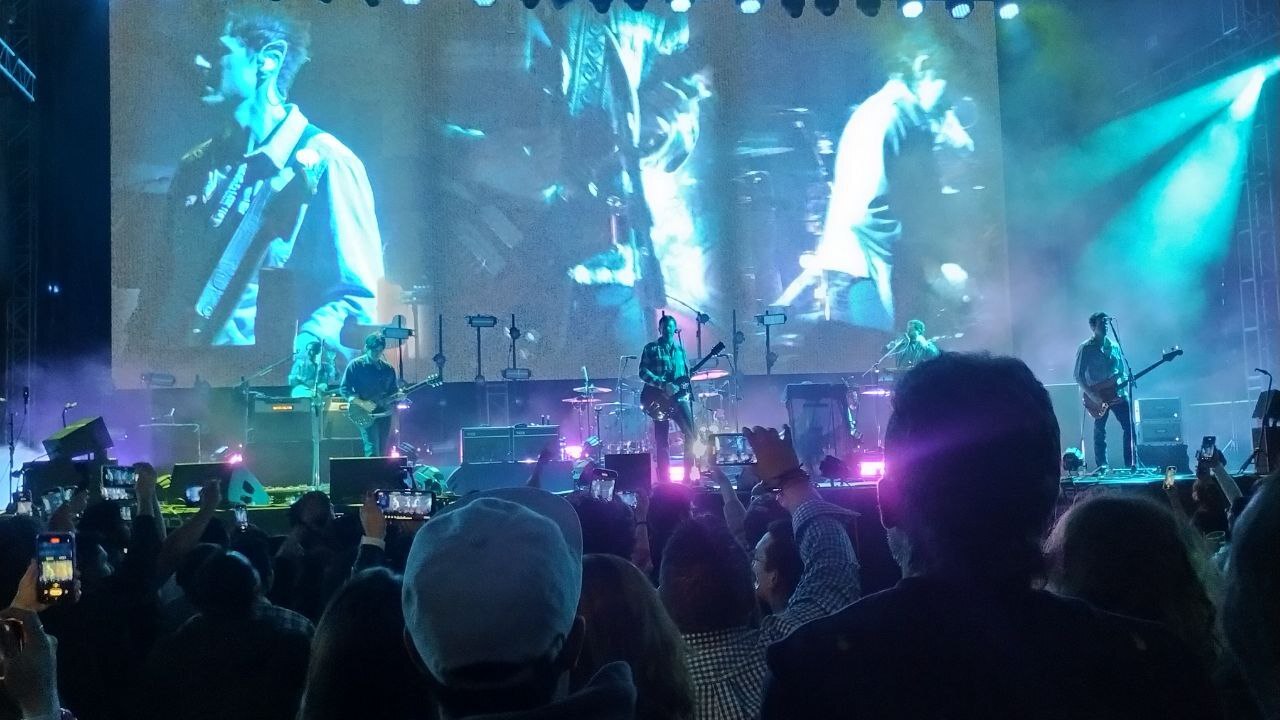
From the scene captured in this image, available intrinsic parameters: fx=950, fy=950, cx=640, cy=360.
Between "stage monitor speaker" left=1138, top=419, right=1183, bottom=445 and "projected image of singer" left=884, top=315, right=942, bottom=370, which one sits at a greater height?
"projected image of singer" left=884, top=315, right=942, bottom=370

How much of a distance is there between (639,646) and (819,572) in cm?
68

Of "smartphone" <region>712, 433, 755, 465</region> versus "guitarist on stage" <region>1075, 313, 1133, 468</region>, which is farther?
"guitarist on stage" <region>1075, 313, 1133, 468</region>

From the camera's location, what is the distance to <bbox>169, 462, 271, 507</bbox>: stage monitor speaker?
783cm

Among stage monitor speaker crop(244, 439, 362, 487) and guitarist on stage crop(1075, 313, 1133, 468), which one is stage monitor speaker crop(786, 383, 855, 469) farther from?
stage monitor speaker crop(244, 439, 362, 487)

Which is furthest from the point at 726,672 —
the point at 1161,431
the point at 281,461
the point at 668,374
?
the point at 1161,431

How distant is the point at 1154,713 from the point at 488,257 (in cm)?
1162

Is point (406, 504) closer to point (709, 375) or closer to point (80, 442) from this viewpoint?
point (80, 442)

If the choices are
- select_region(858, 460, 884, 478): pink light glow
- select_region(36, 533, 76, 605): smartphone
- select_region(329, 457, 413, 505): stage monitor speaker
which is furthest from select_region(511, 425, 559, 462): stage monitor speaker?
select_region(36, 533, 76, 605): smartphone

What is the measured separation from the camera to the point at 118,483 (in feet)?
15.6

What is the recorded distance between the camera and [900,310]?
13102 mm

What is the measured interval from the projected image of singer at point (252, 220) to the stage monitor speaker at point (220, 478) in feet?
12.2

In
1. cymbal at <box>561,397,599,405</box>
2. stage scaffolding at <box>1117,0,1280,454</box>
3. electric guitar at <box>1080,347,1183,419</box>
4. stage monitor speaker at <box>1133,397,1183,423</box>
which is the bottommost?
stage monitor speaker at <box>1133,397,1183,423</box>

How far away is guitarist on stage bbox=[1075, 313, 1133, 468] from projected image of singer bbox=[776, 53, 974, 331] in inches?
146

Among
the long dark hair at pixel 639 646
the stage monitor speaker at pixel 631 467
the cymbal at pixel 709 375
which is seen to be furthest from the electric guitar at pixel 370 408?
the long dark hair at pixel 639 646
